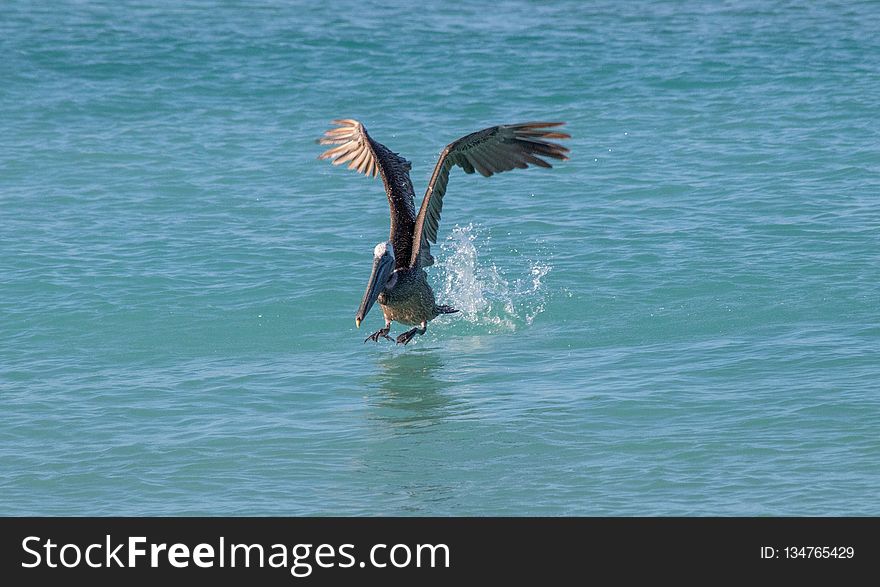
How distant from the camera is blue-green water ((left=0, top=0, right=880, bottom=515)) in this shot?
409 inches

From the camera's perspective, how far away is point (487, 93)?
72.3 ft

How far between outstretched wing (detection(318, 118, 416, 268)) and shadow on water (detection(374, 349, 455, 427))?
1.06 meters

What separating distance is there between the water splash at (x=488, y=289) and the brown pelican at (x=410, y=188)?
171 cm

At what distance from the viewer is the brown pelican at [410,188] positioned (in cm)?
1144

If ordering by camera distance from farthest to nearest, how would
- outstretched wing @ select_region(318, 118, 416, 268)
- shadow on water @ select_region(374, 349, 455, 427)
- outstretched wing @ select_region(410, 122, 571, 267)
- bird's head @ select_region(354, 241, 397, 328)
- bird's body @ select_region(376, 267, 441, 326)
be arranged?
outstretched wing @ select_region(318, 118, 416, 268), bird's body @ select_region(376, 267, 441, 326), shadow on water @ select_region(374, 349, 455, 427), bird's head @ select_region(354, 241, 397, 328), outstretched wing @ select_region(410, 122, 571, 267)

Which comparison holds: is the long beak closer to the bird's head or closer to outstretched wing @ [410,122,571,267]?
the bird's head

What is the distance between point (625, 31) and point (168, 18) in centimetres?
850

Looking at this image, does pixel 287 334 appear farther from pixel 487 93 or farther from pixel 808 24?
pixel 808 24

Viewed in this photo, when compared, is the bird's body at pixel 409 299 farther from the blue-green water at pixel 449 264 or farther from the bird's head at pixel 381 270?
the blue-green water at pixel 449 264

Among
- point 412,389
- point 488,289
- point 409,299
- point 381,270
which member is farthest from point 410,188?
Result: point 488,289

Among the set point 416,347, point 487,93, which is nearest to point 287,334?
point 416,347

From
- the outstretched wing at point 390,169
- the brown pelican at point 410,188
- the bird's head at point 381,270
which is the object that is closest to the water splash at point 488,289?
the brown pelican at point 410,188

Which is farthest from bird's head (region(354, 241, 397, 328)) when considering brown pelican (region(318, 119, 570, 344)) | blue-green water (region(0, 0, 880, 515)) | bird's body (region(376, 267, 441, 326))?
blue-green water (region(0, 0, 880, 515))

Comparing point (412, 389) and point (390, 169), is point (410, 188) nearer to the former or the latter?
point (390, 169)
